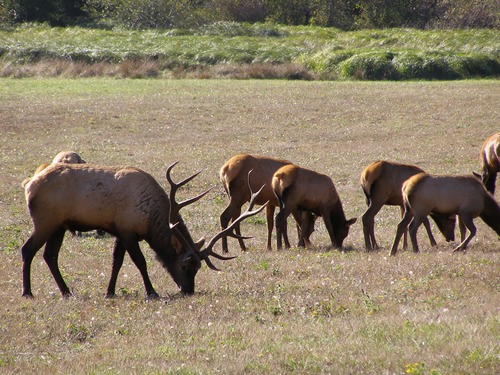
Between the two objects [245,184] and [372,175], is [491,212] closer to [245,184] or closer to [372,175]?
[372,175]

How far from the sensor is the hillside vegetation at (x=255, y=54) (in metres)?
41.2

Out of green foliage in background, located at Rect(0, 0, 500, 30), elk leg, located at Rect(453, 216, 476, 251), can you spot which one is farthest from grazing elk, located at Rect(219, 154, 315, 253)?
green foliage in background, located at Rect(0, 0, 500, 30)

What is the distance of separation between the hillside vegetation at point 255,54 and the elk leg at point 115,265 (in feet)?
102

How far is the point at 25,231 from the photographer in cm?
1557

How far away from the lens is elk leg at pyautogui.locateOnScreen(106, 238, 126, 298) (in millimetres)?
10711

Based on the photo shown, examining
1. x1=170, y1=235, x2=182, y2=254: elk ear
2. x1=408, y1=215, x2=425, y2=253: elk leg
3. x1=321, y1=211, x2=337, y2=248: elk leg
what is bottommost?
x1=321, y1=211, x2=337, y2=248: elk leg

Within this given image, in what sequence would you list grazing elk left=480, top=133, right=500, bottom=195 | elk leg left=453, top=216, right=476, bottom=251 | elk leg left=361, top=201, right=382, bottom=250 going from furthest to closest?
grazing elk left=480, top=133, right=500, bottom=195 → elk leg left=361, top=201, right=382, bottom=250 → elk leg left=453, top=216, right=476, bottom=251

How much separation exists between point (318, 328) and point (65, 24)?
5439cm

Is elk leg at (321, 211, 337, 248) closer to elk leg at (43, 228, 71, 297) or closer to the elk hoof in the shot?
the elk hoof

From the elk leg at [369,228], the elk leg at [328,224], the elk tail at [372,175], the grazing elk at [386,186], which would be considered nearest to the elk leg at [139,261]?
the elk leg at [328,224]

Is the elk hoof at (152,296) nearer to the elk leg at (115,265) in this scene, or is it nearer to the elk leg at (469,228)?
the elk leg at (115,265)

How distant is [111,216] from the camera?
10.8 m

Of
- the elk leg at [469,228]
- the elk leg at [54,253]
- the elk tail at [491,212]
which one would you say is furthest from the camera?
the elk tail at [491,212]

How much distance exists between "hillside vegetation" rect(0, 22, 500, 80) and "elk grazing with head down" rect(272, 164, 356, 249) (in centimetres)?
2710
